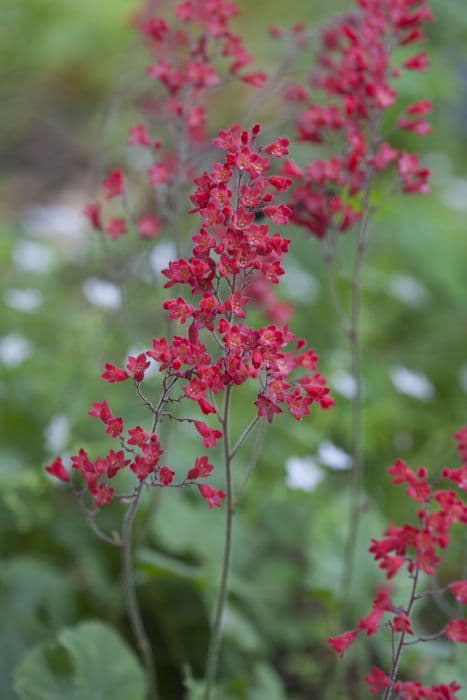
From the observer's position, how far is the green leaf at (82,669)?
172cm

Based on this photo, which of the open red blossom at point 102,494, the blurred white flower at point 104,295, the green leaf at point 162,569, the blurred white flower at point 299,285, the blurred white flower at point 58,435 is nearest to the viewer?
the open red blossom at point 102,494

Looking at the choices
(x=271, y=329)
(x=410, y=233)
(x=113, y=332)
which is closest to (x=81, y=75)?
(x=410, y=233)

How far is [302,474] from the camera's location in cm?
233

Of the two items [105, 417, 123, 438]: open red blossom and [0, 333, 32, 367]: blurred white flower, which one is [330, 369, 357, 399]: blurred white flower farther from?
[105, 417, 123, 438]: open red blossom

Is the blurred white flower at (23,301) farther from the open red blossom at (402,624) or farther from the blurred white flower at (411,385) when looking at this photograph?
the open red blossom at (402,624)

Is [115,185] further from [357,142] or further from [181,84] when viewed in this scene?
[357,142]

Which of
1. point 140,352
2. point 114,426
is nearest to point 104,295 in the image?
point 140,352

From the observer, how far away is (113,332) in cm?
286

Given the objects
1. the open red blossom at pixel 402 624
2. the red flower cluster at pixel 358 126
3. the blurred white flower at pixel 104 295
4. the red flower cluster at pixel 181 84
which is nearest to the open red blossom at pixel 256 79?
the red flower cluster at pixel 181 84

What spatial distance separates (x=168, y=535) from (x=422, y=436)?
108 cm

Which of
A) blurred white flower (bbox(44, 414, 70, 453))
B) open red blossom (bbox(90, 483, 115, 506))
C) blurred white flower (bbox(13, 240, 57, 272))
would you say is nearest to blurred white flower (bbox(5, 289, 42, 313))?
blurred white flower (bbox(13, 240, 57, 272))

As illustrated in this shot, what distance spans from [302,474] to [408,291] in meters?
1.26

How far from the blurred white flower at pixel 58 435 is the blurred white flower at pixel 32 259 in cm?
111

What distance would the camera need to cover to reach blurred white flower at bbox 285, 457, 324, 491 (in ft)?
7.53
